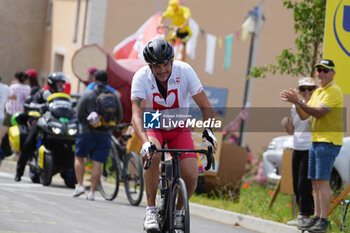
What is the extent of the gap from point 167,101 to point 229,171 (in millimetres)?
5997

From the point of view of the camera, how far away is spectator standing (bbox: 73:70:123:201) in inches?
492

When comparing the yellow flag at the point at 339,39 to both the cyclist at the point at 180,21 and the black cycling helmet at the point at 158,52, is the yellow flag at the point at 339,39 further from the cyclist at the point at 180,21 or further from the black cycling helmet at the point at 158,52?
the cyclist at the point at 180,21

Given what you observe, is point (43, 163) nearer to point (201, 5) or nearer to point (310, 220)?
point (310, 220)

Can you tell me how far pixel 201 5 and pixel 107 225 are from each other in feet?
64.7

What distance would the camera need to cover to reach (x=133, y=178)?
12320mm

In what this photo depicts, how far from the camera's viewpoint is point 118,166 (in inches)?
498

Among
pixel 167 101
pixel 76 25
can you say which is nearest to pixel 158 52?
pixel 167 101

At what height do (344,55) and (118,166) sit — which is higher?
(344,55)

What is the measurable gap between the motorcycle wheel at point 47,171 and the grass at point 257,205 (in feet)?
7.85

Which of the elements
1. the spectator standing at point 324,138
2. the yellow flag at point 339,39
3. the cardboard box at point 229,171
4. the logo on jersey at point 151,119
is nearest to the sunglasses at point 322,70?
the spectator standing at point 324,138

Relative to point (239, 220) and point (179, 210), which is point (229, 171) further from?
point (179, 210)

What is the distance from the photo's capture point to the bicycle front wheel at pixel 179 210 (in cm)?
671

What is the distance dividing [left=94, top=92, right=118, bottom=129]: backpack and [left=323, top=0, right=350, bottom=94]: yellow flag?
372 centimetres

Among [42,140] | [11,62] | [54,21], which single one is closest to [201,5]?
[54,21]
